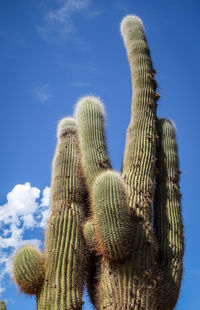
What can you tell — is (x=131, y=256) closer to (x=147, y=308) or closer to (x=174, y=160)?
(x=147, y=308)

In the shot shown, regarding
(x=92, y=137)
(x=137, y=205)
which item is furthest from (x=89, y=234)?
(x=92, y=137)

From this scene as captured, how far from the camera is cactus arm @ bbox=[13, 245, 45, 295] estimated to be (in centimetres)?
594

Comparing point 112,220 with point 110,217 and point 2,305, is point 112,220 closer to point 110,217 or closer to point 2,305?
point 110,217

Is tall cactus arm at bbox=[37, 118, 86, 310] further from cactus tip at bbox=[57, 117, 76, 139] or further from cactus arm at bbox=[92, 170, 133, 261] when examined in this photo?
cactus arm at bbox=[92, 170, 133, 261]

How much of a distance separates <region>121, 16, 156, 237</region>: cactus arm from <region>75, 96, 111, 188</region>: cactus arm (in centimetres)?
39

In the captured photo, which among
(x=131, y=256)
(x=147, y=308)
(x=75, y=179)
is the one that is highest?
(x=75, y=179)

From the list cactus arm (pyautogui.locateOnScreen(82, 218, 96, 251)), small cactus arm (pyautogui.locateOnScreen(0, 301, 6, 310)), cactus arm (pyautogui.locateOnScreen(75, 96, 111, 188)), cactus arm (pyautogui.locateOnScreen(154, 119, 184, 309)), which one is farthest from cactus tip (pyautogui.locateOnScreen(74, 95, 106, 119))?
small cactus arm (pyautogui.locateOnScreen(0, 301, 6, 310))

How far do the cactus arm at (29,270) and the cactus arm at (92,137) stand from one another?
134 cm

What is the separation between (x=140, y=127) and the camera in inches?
275

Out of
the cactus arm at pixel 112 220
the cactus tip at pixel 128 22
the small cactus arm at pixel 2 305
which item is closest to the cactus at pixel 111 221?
the cactus arm at pixel 112 220

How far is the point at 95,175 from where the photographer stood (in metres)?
6.55

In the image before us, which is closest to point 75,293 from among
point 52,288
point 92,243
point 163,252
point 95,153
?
point 52,288

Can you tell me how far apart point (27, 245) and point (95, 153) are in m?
1.70

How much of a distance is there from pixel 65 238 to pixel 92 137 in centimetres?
168
